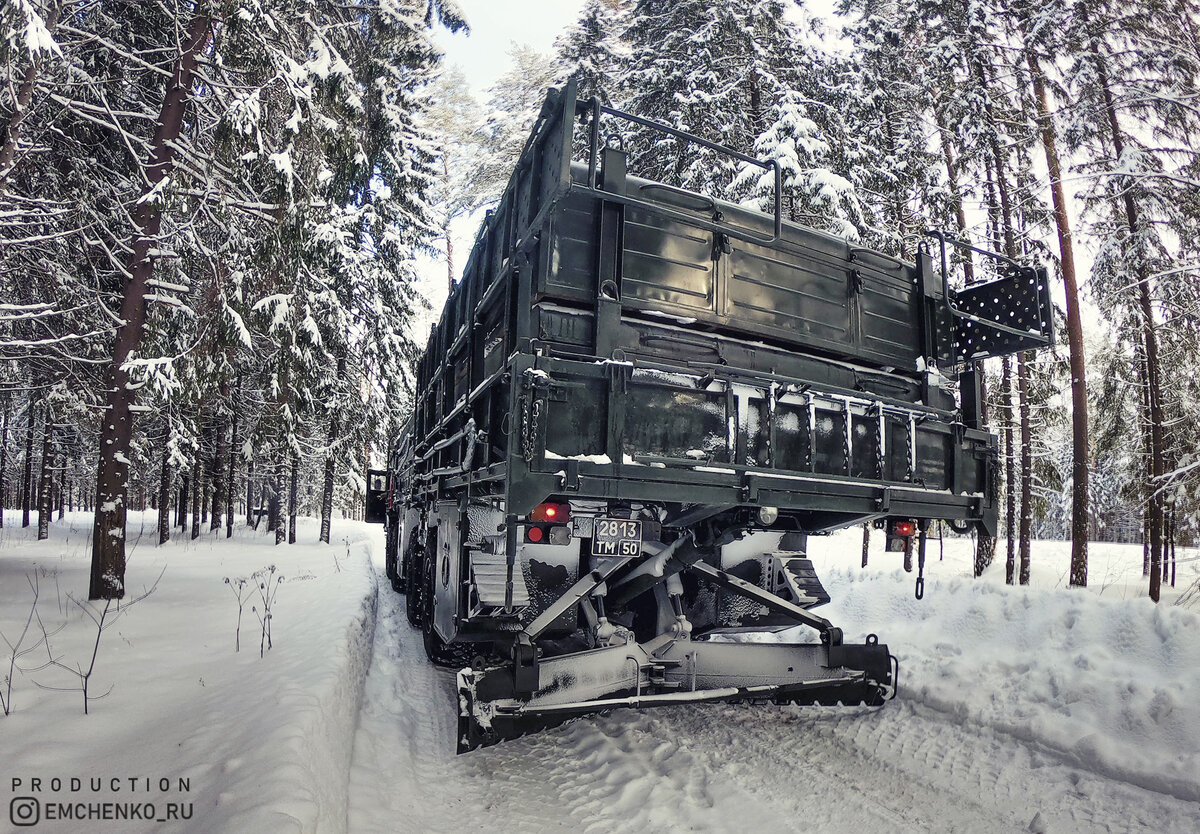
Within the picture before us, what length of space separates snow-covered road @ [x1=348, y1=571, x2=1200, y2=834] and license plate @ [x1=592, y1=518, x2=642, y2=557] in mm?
1334

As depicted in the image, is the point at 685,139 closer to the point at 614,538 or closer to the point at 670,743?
the point at 614,538

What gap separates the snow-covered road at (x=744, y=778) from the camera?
351 centimetres

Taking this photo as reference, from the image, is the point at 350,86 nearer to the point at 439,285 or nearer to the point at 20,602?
the point at 20,602

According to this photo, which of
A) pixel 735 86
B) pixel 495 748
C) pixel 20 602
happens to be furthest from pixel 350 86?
pixel 735 86

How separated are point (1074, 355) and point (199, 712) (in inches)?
561

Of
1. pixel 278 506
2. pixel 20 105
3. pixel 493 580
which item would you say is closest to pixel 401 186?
pixel 278 506

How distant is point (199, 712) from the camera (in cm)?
426

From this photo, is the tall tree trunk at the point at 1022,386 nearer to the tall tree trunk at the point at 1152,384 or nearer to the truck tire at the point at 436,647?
the tall tree trunk at the point at 1152,384

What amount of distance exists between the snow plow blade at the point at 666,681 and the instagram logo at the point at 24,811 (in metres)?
1.97

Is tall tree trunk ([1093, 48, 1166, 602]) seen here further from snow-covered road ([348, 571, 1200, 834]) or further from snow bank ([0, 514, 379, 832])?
snow bank ([0, 514, 379, 832])

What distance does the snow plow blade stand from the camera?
412cm

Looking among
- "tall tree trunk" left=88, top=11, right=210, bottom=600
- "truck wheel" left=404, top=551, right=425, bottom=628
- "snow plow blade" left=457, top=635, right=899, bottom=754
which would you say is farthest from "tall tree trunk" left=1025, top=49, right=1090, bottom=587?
"tall tree trunk" left=88, top=11, right=210, bottom=600

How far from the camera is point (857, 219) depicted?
13492 mm

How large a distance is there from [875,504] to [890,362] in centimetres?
145
